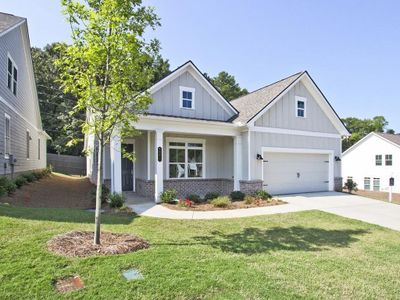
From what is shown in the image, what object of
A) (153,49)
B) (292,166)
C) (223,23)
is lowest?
(292,166)

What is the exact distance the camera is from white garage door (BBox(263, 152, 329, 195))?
1485cm

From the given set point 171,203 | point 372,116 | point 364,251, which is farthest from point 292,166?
point 372,116

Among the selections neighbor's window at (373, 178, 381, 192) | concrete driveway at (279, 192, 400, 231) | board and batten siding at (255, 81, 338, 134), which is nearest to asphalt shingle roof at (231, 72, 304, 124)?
board and batten siding at (255, 81, 338, 134)

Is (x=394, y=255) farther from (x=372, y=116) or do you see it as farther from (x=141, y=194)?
(x=372, y=116)

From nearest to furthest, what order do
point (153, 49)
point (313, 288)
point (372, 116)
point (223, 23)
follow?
point (313, 288) → point (153, 49) → point (223, 23) → point (372, 116)

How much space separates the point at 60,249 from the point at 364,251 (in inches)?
243

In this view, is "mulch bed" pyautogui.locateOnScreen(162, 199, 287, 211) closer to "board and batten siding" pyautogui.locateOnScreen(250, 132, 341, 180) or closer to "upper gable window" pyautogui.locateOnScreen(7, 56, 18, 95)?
"board and batten siding" pyautogui.locateOnScreen(250, 132, 341, 180)

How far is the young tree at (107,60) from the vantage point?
553 centimetres

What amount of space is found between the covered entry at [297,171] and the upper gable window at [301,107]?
1980 millimetres

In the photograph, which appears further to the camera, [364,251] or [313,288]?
[364,251]

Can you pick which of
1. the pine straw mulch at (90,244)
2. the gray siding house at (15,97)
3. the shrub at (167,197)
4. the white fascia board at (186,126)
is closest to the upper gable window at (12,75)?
the gray siding house at (15,97)

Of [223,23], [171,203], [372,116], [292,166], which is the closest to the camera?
[171,203]

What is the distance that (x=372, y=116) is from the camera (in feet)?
194

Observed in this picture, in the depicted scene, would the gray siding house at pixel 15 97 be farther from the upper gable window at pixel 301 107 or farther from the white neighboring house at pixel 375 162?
the white neighboring house at pixel 375 162
